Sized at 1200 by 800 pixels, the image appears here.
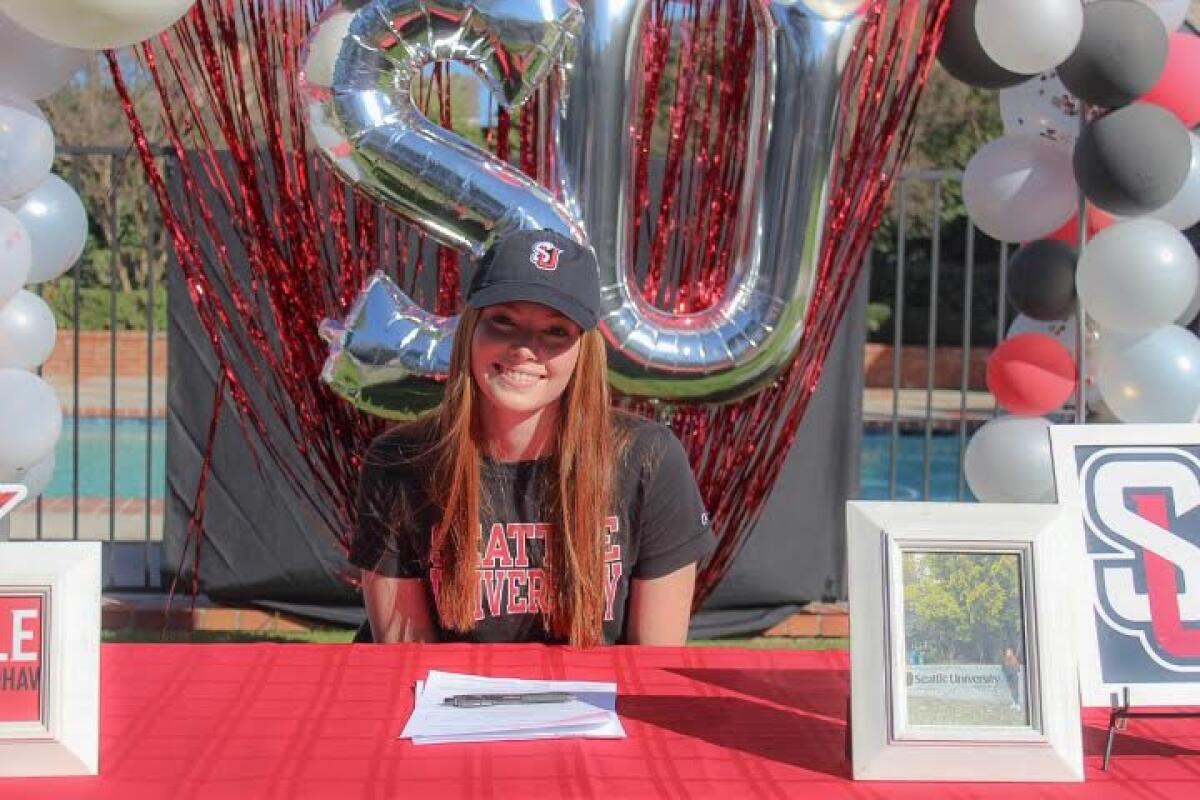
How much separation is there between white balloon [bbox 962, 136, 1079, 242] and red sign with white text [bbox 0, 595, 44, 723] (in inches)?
91.6

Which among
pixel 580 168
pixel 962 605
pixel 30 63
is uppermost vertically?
pixel 30 63

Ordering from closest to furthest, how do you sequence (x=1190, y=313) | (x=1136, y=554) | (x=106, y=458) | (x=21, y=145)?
1. (x=1136, y=554)
2. (x=21, y=145)
3. (x=1190, y=313)
4. (x=106, y=458)

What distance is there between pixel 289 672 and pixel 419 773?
1.15 feet

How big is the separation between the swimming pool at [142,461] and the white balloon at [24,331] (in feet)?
21.6

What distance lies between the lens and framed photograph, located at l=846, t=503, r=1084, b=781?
1108 millimetres

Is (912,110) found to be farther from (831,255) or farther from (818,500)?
(818,500)

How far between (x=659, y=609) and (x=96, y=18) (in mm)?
1114

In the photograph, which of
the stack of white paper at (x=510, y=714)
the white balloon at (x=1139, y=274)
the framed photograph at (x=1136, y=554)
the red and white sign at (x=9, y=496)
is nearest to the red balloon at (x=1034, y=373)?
the white balloon at (x=1139, y=274)

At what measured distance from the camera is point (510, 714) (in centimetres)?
125

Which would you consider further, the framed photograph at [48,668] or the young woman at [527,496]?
the young woman at [527,496]

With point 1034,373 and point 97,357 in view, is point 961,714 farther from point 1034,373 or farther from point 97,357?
point 97,357

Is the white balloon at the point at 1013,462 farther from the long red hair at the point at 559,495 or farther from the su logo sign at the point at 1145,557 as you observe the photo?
the su logo sign at the point at 1145,557

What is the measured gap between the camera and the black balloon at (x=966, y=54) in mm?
2545

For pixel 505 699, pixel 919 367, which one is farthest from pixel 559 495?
pixel 919 367
